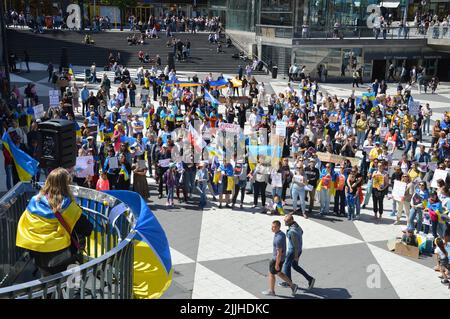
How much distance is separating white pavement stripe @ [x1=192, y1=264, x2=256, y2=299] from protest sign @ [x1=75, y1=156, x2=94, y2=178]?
4.18 meters

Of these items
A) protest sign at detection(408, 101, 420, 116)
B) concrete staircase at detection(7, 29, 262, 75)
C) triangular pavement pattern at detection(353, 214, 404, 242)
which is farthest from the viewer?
concrete staircase at detection(7, 29, 262, 75)

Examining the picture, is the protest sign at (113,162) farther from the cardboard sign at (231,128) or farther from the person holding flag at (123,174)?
the cardboard sign at (231,128)

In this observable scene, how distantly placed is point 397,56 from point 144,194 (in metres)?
31.6

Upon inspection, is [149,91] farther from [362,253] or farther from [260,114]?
[362,253]

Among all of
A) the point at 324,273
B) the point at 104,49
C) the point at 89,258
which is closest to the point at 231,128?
the point at 324,273

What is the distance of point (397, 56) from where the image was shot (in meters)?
41.2

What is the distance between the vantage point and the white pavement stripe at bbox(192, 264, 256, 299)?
32.6ft

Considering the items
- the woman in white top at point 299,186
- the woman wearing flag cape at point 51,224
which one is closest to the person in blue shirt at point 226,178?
the woman in white top at point 299,186

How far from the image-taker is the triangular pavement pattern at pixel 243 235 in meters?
11.9

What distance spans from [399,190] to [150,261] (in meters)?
9.36

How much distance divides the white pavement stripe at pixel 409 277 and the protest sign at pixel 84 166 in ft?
22.2

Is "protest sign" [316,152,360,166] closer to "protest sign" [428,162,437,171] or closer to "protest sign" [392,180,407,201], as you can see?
"protest sign" [392,180,407,201]

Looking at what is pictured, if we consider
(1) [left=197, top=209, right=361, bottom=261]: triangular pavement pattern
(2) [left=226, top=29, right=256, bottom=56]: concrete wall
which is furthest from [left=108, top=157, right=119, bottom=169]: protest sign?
(2) [left=226, top=29, right=256, bottom=56]: concrete wall
